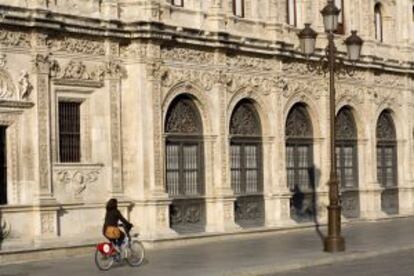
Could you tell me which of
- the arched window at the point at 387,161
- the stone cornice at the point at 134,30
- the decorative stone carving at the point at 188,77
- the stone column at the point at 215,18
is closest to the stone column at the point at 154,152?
the decorative stone carving at the point at 188,77

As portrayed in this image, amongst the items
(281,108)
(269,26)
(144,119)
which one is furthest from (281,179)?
(144,119)

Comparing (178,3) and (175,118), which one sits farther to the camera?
(178,3)

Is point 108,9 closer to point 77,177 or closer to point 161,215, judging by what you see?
point 77,177

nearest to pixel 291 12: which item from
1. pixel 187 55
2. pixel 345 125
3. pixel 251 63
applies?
pixel 251 63

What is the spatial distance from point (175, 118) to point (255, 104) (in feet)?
14.2

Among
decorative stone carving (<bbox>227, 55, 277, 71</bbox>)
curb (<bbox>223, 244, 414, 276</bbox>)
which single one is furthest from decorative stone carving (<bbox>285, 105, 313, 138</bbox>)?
curb (<bbox>223, 244, 414, 276</bbox>)

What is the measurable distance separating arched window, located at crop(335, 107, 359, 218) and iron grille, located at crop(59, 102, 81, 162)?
46.2ft

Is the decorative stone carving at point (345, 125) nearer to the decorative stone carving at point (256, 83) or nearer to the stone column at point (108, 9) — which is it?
the decorative stone carving at point (256, 83)

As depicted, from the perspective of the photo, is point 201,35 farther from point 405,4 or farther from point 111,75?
point 405,4

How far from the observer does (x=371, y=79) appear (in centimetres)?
4372

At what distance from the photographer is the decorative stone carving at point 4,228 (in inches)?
1096

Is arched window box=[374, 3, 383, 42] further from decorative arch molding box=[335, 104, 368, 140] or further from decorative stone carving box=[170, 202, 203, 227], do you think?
decorative stone carving box=[170, 202, 203, 227]

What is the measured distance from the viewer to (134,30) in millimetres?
31234

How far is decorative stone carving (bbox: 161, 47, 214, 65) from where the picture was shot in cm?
3250
